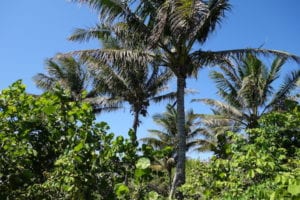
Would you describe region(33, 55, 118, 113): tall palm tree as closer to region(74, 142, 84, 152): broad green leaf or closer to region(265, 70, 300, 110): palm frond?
region(265, 70, 300, 110): palm frond

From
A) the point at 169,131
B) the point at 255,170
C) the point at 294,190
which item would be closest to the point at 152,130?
the point at 169,131

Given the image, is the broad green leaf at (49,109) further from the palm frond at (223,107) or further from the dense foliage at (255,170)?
the palm frond at (223,107)

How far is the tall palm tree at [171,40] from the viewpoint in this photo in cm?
1031

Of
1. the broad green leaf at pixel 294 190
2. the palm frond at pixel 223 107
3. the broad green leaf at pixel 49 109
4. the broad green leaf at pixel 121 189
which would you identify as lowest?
the broad green leaf at pixel 121 189

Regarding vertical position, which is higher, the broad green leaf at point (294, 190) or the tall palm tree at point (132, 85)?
the tall palm tree at point (132, 85)

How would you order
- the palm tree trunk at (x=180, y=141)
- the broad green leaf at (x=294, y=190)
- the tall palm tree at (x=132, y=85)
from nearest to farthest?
the broad green leaf at (x=294, y=190), the palm tree trunk at (x=180, y=141), the tall palm tree at (x=132, y=85)

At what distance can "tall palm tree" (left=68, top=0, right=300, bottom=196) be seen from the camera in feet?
33.8

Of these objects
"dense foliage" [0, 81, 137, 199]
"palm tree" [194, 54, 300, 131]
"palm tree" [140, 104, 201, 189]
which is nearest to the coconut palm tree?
"palm tree" [140, 104, 201, 189]

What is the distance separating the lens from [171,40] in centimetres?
1092

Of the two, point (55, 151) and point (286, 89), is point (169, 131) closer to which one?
point (286, 89)

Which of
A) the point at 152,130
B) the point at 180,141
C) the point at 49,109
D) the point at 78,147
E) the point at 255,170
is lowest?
the point at 255,170

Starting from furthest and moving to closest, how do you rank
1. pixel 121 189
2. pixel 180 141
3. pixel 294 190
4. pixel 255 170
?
pixel 180 141 < pixel 255 170 < pixel 121 189 < pixel 294 190

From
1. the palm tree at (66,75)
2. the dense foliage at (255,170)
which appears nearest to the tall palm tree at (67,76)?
the palm tree at (66,75)

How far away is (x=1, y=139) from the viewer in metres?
3.05
